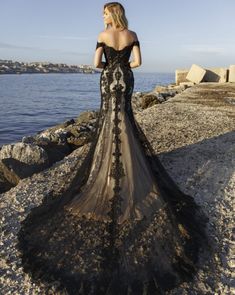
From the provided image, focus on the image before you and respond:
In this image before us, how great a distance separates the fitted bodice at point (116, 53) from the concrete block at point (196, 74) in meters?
24.7

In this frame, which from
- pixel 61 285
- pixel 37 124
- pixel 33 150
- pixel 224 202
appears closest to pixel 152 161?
pixel 224 202

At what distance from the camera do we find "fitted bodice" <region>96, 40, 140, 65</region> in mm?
5566

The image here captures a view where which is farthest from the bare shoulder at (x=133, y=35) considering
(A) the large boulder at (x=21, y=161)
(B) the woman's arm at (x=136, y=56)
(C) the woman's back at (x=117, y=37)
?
(A) the large boulder at (x=21, y=161)

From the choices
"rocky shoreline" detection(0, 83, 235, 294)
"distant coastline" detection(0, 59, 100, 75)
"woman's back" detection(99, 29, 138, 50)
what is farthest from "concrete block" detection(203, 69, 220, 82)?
"distant coastline" detection(0, 59, 100, 75)

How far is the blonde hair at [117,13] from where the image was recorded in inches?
211

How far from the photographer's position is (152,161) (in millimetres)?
6469

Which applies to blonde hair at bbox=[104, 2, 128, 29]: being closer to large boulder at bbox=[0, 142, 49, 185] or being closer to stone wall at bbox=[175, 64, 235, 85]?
large boulder at bbox=[0, 142, 49, 185]

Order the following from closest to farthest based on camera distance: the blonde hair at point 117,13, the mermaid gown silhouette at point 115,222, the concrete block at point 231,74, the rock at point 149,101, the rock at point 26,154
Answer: the mermaid gown silhouette at point 115,222
the blonde hair at point 117,13
the rock at point 26,154
the rock at point 149,101
the concrete block at point 231,74

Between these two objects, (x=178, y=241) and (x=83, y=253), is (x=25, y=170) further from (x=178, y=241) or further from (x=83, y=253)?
(x=178, y=241)

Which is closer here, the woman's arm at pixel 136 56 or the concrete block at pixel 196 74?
the woman's arm at pixel 136 56

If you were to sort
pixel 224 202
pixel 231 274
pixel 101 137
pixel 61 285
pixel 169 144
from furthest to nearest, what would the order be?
pixel 169 144, pixel 224 202, pixel 101 137, pixel 231 274, pixel 61 285

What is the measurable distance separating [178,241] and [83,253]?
1274 millimetres

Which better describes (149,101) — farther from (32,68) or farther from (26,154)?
(32,68)

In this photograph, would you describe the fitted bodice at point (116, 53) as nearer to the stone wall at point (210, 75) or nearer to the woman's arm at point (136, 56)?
the woman's arm at point (136, 56)
